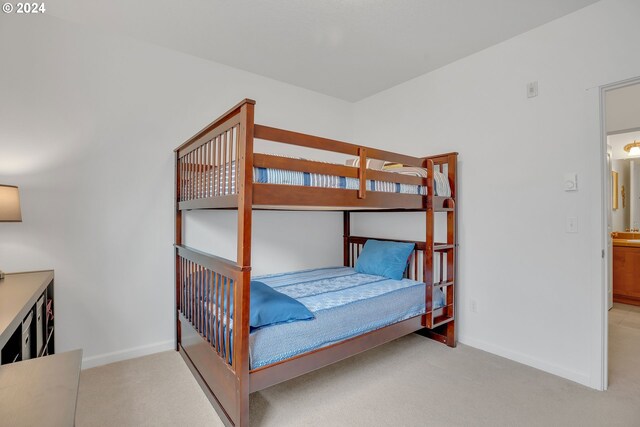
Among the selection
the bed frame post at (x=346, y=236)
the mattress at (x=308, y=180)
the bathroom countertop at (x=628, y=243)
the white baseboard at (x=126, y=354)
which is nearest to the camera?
the mattress at (x=308, y=180)

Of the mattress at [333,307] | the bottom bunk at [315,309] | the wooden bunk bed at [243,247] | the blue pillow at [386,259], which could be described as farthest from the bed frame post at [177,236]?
A: the blue pillow at [386,259]

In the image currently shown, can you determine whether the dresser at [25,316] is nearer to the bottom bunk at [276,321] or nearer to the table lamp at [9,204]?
the table lamp at [9,204]

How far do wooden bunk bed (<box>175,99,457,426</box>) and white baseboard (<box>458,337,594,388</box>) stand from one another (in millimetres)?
191

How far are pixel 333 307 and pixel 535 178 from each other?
1.83 metres

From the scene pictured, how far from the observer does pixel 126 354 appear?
2.57 m

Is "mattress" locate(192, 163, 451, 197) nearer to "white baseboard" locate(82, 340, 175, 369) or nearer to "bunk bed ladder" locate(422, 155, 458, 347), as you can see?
"bunk bed ladder" locate(422, 155, 458, 347)

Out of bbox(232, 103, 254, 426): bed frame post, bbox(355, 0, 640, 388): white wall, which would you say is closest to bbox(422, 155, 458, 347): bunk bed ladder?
bbox(355, 0, 640, 388): white wall

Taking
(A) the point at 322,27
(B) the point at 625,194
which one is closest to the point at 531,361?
(A) the point at 322,27

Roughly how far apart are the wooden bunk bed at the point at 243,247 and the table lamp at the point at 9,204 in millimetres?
956

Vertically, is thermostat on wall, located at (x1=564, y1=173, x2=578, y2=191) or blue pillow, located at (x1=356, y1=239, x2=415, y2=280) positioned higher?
thermostat on wall, located at (x1=564, y1=173, x2=578, y2=191)

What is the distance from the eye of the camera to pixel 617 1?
209 centimetres

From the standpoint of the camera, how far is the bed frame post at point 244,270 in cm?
161

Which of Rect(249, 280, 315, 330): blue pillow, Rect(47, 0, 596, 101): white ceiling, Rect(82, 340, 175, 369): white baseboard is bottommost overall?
Rect(82, 340, 175, 369): white baseboard

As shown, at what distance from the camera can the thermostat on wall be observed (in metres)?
2.28
